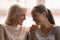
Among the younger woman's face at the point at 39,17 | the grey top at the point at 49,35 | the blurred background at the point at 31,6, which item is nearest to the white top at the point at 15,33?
the grey top at the point at 49,35

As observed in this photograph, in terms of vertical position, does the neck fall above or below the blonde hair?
below

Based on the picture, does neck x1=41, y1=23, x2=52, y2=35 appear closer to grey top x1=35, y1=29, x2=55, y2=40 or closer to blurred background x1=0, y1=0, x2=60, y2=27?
grey top x1=35, y1=29, x2=55, y2=40

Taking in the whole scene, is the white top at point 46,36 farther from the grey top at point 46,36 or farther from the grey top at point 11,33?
the grey top at point 11,33

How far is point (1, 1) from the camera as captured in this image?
2.32m

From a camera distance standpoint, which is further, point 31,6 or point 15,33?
point 31,6

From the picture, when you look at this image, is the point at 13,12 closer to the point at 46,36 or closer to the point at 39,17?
the point at 39,17

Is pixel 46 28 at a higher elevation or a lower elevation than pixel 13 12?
lower

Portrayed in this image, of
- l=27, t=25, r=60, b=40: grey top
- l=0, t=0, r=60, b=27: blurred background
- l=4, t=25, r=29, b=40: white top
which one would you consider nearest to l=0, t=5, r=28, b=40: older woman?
l=4, t=25, r=29, b=40: white top

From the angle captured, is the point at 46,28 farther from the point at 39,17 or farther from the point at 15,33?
the point at 15,33

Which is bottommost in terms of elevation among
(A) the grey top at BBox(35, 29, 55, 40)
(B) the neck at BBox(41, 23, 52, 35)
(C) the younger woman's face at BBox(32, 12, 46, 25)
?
(A) the grey top at BBox(35, 29, 55, 40)

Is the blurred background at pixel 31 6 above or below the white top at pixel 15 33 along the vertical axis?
above

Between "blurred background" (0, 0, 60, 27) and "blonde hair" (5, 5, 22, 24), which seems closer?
"blonde hair" (5, 5, 22, 24)

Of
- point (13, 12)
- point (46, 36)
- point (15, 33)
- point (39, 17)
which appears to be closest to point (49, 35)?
point (46, 36)

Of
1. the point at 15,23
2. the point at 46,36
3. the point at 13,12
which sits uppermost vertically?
the point at 13,12
